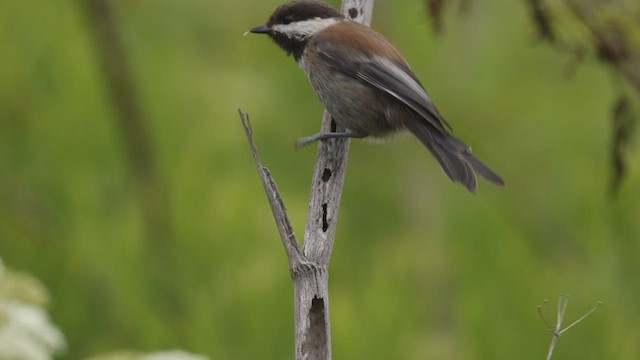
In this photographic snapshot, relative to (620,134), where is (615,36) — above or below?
above

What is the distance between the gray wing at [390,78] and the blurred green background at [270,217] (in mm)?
880

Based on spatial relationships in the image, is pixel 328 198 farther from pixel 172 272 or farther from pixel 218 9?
pixel 218 9

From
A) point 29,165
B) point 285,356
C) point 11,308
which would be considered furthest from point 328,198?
point 29,165

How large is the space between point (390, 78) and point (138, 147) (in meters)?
1.11

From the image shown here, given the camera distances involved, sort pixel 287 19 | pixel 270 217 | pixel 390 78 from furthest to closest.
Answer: pixel 270 217, pixel 287 19, pixel 390 78

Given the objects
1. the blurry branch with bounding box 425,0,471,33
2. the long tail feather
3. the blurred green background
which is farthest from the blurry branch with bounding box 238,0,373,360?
the blurred green background

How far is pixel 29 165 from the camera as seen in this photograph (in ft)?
13.2

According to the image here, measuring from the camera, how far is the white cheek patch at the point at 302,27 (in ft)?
9.95

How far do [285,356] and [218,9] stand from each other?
145cm

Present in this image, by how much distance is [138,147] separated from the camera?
146 inches

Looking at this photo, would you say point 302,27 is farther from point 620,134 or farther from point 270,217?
point 270,217

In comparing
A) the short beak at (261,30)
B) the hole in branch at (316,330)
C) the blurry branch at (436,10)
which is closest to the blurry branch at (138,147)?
the short beak at (261,30)

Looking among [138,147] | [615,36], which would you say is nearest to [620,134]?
[615,36]

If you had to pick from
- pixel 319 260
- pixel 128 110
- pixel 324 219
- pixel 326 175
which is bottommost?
pixel 319 260
